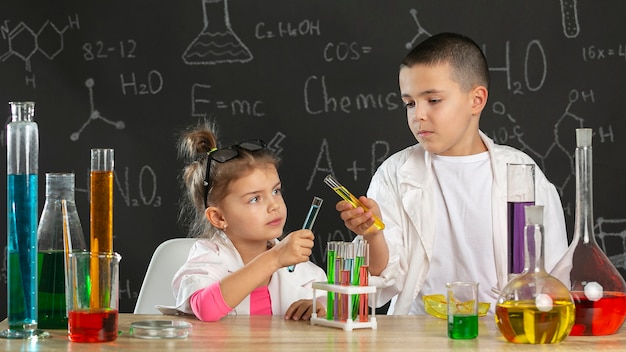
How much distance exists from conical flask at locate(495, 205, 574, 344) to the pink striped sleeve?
0.54 meters

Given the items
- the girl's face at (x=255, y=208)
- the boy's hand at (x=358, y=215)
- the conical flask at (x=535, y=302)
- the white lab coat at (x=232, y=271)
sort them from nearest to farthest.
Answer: the conical flask at (x=535, y=302) < the boy's hand at (x=358, y=215) < the white lab coat at (x=232, y=271) < the girl's face at (x=255, y=208)

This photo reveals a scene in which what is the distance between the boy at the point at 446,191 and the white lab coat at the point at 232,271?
407 mm

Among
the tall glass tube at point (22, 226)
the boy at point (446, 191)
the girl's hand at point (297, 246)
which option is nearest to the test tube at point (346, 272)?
the girl's hand at point (297, 246)

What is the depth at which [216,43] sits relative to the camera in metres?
3.85

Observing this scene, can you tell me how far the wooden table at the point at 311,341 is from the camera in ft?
4.51

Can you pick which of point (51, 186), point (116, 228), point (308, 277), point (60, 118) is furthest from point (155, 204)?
point (51, 186)

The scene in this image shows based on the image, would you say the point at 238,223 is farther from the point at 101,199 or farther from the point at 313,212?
the point at 101,199

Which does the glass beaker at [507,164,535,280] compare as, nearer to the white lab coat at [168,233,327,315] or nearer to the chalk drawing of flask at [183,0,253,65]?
the white lab coat at [168,233,327,315]

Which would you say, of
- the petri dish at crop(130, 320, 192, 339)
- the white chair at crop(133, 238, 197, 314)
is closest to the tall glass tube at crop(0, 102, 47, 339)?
the petri dish at crop(130, 320, 192, 339)

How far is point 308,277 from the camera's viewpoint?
2045 mm

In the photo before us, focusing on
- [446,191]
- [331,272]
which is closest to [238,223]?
[331,272]

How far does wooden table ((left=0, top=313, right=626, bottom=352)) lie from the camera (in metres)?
1.38

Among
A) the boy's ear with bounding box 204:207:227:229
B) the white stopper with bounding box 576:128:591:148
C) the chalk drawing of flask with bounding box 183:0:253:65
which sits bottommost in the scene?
the boy's ear with bounding box 204:207:227:229

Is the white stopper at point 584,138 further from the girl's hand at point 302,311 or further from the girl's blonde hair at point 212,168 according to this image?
the girl's blonde hair at point 212,168
